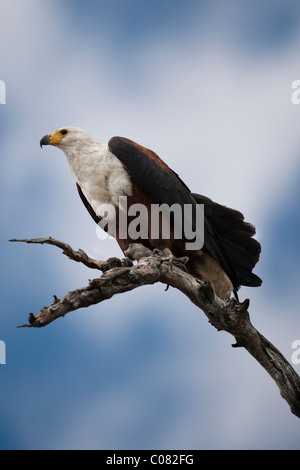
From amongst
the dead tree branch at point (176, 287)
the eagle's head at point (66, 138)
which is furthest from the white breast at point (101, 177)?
the dead tree branch at point (176, 287)

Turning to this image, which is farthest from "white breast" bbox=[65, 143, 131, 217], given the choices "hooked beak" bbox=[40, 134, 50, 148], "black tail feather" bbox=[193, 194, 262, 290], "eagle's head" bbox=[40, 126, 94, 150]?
"black tail feather" bbox=[193, 194, 262, 290]

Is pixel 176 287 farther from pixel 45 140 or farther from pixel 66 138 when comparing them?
pixel 45 140

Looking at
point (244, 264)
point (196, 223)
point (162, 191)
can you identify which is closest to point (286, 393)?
point (244, 264)

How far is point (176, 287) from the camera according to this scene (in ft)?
18.6

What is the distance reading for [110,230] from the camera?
263 inches

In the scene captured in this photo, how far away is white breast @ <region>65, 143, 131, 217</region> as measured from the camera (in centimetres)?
615

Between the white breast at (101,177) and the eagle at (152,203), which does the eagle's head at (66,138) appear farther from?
the white breast at (101,177)

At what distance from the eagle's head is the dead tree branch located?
4.75 ft

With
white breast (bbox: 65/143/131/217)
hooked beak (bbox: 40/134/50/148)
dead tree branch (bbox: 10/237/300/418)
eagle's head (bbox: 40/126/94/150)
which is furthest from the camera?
hooked beak (bbox: 40/134/50/148)

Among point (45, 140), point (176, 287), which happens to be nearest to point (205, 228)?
point (176, 287)

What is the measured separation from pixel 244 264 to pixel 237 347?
1.04 metres

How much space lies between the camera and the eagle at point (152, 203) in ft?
20.3

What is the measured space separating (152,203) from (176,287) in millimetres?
1096

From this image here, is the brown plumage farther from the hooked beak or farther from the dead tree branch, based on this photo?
the hooked beak
